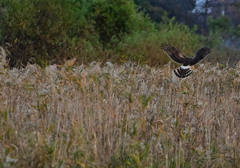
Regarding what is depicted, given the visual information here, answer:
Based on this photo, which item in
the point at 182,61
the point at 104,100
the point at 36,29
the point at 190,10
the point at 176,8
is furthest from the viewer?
the point at 190,10

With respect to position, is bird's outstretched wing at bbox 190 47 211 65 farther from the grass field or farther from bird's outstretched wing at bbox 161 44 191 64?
the grass field

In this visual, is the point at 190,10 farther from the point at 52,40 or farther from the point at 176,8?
the point at 52,40

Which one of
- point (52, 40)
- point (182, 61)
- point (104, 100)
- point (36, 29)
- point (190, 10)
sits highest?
point (190, 10)

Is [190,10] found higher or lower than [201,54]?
higher

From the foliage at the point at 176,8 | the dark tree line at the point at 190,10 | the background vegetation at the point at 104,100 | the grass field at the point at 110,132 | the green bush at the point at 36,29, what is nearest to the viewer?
the grass field at the point at 110,132

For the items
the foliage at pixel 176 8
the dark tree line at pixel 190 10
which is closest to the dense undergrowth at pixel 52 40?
the dark tree line at pixel 190 10

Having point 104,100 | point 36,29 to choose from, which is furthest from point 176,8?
point 104,100

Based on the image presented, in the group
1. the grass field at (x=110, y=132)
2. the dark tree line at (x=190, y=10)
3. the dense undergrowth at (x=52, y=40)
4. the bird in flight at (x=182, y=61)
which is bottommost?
the grass field at (x=110, y=132)

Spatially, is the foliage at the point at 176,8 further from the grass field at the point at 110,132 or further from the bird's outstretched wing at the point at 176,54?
the grass field at the point at 110,132

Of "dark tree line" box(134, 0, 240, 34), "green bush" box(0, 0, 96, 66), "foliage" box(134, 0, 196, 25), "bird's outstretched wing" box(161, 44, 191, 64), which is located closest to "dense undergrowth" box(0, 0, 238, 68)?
"green bush" box(0, 0, 96, 66)

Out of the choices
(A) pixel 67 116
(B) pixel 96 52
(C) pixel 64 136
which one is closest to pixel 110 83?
(A) pixel 67 116

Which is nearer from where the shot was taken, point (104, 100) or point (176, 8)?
point (104, 100)

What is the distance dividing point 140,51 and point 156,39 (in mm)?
1563

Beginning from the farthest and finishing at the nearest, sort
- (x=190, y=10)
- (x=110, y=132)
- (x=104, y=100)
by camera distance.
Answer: (x=190, y=10)
(x=104, y=100)
(x=110, y=132)
